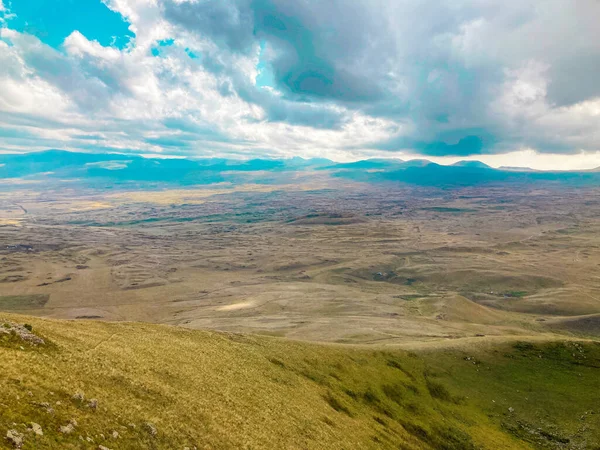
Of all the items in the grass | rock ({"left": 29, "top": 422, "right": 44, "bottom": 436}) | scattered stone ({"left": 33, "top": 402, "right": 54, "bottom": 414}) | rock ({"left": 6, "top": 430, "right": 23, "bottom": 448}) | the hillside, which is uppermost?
rock ({"left": 6, "top": 430, "right": 23, "bottom": 448})

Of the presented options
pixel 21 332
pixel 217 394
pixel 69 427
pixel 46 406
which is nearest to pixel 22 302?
pixel 21 332

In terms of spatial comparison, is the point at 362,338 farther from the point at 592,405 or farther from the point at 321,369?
the point at 592,405

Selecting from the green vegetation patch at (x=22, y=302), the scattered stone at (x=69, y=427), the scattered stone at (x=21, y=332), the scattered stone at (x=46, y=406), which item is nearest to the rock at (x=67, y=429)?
the scattered stone at (x=69, y=427)

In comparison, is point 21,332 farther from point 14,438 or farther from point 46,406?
point 14,438

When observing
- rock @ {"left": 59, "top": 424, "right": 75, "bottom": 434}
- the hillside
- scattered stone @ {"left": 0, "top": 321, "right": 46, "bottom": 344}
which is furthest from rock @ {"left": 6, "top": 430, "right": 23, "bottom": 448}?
scattered stone @ {"left": 0, "top": 321, "right": 46, "bottom": 344}

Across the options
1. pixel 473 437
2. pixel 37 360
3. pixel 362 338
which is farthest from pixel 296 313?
pixel 37 360

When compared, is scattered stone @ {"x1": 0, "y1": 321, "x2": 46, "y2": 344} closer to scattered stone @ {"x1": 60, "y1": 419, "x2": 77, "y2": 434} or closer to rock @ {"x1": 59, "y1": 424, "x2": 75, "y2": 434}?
scattered stone @ {"x1": 60, "y1": 419, "x2": 77, "y2": 434}

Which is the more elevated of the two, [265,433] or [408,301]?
[265,433]
